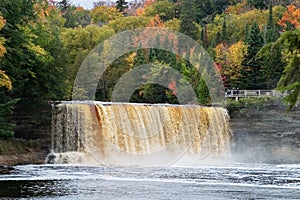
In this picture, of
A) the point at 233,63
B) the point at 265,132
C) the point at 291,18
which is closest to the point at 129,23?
the point at 291,18

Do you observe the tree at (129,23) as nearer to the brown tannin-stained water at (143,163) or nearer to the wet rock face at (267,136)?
the wet rock face at (267,136)

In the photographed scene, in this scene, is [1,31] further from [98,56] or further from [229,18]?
[229,18]

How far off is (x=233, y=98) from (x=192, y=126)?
34.7 ft

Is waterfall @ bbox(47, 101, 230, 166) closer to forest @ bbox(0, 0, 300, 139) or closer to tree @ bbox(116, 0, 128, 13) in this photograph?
forest @ bbox(0, 0, 300, 139)

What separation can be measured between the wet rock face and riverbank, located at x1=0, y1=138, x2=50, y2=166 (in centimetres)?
1468

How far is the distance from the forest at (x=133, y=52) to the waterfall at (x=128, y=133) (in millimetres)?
1633

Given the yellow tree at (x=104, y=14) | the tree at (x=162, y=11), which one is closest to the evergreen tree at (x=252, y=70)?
the tree at (x=162, y=11)

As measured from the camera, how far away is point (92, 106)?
32.4 meters

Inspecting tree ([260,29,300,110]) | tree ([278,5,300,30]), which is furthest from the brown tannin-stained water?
tree ([278,5,300,30])

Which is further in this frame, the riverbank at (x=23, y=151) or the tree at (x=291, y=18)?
the tree at (x=291, y=18)

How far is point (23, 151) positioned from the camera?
Answer: 30.4 metres

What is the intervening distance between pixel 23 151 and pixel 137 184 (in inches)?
432

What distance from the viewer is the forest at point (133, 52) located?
3008cm

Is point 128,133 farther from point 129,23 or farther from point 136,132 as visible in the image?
point 129,23
